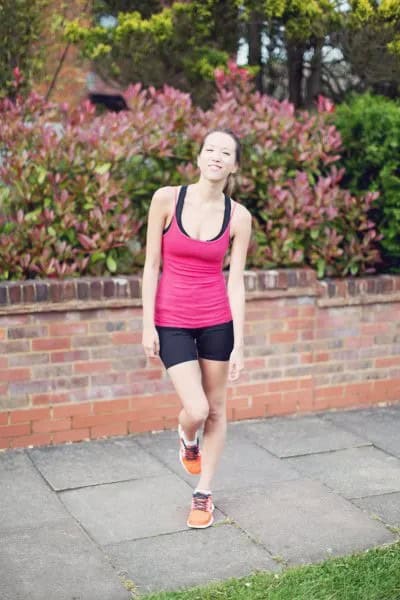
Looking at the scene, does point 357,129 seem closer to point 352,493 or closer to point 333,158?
point 333,158

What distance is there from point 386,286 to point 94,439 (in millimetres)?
2498

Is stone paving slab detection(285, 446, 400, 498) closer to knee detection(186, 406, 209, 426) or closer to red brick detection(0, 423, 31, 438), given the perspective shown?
knee detection(186, 406, 209, 426)

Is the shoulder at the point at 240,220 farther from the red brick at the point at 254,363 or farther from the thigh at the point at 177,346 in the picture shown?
the red brick at the point at 254,363

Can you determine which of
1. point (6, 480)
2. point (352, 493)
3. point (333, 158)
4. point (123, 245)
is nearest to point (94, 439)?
point (6, 480)

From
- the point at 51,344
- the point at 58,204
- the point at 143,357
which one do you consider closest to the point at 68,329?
the point at 51,344

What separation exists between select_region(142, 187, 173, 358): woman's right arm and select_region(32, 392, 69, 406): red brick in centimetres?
158

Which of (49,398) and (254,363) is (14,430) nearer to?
A: (49,398)

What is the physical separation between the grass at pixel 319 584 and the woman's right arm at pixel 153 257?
Result: 3.81ft

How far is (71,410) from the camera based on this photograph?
5.61m

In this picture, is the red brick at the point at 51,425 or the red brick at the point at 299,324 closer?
the red brick at the point at 51,425

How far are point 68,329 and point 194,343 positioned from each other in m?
1.61

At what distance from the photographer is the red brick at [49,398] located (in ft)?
18.1

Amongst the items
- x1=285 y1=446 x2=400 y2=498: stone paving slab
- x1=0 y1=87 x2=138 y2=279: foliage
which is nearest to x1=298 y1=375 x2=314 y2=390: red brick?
x1=285 y1=446 x2=400 y2=498: stone paving slab

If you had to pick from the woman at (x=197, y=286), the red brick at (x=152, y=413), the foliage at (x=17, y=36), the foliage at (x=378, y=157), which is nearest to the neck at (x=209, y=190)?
the woman at (x=197, y=286)
